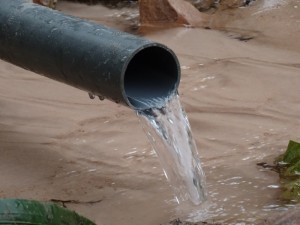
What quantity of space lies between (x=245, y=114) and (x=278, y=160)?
70 cm

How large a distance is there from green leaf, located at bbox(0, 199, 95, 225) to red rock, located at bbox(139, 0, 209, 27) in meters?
4.21

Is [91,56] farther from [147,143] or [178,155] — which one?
[147,143]

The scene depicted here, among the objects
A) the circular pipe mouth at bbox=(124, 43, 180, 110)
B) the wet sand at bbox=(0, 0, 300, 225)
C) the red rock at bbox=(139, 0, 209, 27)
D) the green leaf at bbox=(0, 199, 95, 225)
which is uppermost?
the circular pipe mouth at bbox=(124, 43, 180, 110)

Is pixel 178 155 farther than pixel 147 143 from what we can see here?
No

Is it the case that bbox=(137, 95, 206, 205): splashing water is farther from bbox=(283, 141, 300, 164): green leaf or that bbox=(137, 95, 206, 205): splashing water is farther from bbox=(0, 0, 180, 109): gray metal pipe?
bbox=(283, 141, 300, 164): green leaf

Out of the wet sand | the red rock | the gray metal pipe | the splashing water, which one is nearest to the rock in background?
the red rock

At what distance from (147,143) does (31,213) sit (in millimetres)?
1832

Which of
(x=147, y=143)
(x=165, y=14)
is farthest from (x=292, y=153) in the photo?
(x=165, y=14)

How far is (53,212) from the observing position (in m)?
2.76

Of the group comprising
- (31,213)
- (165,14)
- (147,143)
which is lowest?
(147,143)

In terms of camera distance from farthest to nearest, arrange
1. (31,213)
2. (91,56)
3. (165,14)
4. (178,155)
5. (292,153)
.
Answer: (165,14)
(292,153)
(178,155)
(91,56)
(31,213)

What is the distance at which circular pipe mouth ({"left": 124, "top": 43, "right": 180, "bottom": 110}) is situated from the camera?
3523mm

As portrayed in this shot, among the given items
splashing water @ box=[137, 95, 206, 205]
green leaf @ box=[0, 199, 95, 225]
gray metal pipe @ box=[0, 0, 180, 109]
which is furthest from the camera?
splashing water @ box=[137, 95, 206, 205]

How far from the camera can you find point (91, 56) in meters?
3.40
